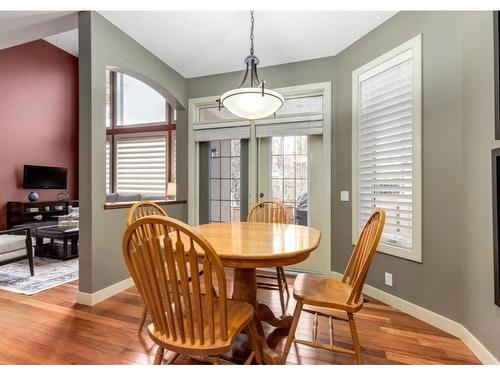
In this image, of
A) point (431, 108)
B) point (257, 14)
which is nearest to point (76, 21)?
point (257, 14)

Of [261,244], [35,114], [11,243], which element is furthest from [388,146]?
[35,114]

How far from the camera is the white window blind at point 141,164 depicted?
20.6 ft

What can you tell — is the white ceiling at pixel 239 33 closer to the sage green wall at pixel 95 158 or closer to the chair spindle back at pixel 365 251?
the sage green wall at pixel 95 158

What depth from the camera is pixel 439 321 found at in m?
2.10

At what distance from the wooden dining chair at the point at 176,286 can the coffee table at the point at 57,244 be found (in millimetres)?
3148

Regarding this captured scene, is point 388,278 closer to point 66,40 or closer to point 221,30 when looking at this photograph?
point 221,30

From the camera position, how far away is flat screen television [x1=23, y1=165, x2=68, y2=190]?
525cm

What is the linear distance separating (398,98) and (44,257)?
4876 millimetres

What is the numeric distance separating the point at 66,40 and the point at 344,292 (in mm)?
6869

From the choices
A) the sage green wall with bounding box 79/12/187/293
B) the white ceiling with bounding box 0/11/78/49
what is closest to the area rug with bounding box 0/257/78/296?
the sage green wall with bounding box 79/12/187/293

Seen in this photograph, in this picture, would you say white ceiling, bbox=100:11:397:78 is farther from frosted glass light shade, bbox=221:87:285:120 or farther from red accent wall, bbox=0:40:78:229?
red accent wall, bbox=0:40:78:229

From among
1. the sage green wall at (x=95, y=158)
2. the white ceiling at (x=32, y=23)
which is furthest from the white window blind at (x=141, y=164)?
the sage green wall at (x=95, y=158)

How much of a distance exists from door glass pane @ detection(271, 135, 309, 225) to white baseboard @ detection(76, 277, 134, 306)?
2.02 meters

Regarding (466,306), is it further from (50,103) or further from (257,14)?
(50,103)
